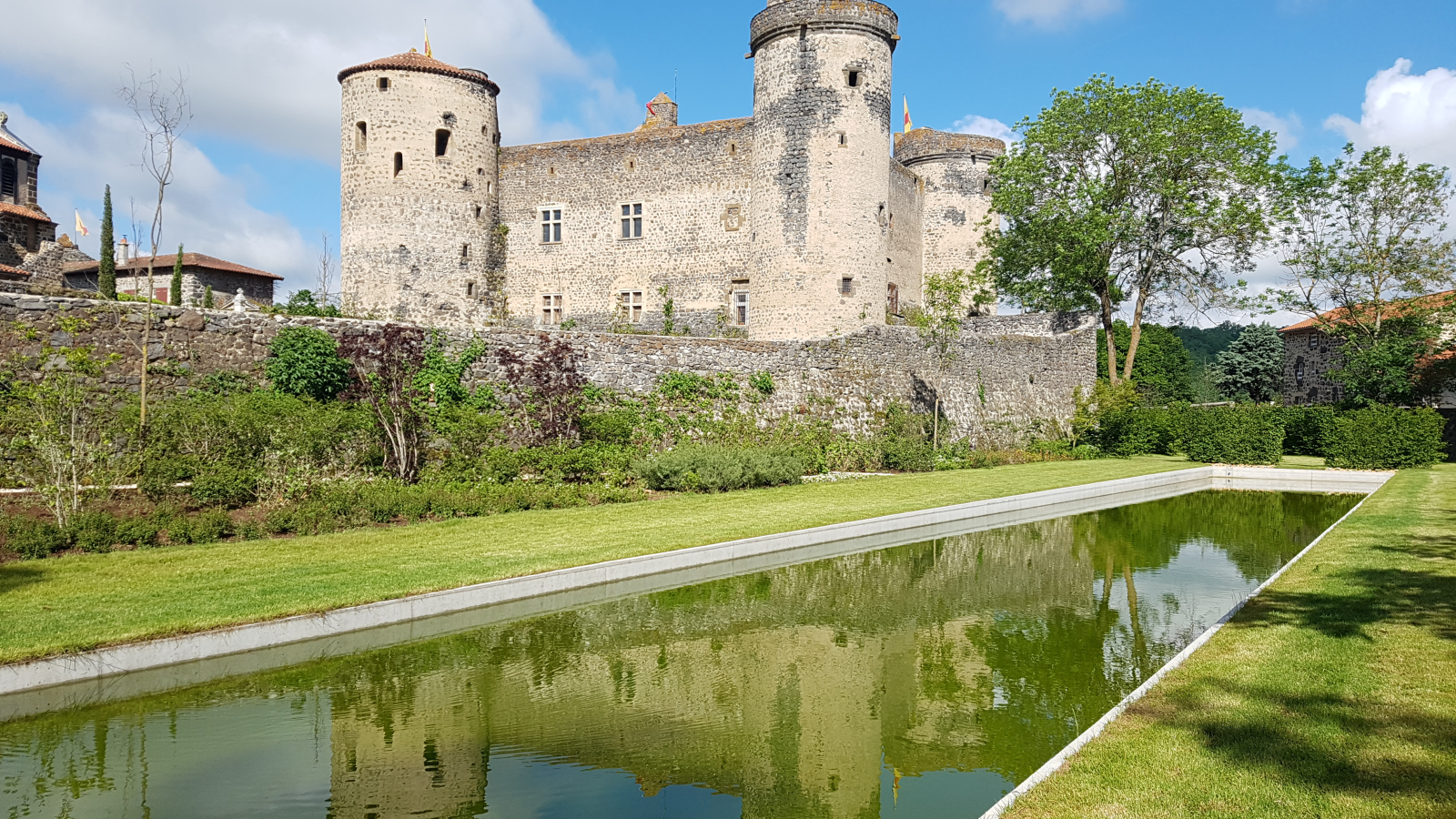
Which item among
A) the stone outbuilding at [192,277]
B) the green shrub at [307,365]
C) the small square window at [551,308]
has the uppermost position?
the stone outbuilding at [192,277]

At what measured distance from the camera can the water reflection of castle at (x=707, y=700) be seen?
592 cm

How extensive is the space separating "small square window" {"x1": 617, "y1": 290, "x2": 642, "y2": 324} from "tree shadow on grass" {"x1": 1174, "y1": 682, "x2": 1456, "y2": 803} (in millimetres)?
28311

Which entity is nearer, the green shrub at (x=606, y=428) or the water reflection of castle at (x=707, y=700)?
the water reflection of castle at (x=707, y=700)

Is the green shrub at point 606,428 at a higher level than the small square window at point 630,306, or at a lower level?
lower

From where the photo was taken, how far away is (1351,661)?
6520 mm

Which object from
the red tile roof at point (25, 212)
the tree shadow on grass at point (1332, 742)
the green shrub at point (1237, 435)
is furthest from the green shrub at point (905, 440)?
the red tile roof at point (25, 212)

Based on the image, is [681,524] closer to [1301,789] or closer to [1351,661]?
[1351,661]

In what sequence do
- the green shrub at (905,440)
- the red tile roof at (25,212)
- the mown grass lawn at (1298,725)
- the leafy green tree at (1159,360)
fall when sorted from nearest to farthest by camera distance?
the mown grass lawn at (1298,725) < the green shrub at (905,440) < the red tile roof at (25,212) < the leafy green tree at (1159,360)

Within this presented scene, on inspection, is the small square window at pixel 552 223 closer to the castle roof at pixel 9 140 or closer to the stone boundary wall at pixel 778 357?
the stone boundary wall at pixel 778 357

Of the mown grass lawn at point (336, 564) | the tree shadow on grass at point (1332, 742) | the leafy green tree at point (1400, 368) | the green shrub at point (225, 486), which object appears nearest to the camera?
the tree shadow on grass at point (1332, 742)

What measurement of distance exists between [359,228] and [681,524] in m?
21.8

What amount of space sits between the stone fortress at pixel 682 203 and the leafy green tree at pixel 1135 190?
431 cm

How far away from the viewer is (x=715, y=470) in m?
18.4

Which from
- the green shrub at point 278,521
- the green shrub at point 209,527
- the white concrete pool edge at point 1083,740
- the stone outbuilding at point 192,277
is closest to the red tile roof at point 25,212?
the stone outbuilding at point 192,277
